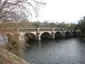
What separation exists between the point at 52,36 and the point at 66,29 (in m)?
14.7

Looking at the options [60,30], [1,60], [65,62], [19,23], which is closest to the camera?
[1,60]

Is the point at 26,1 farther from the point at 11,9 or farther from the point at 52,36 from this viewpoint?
the point at 52,36

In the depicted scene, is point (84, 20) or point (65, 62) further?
point (84, 20)

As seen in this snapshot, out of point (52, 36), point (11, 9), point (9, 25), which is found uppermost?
point (11, 9)

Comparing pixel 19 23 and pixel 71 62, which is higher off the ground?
pixel 19 23

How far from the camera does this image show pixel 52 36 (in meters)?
76.8

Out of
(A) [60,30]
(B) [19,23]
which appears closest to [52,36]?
(A) [60,30]

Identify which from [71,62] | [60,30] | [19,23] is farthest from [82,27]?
[19,23]

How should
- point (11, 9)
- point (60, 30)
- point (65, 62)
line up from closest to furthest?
point (11, 9) < point (65, 62) < point (60, 30)

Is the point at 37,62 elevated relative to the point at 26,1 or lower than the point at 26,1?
lower

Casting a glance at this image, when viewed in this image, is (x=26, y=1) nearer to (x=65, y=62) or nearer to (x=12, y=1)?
(x=12, y=1)

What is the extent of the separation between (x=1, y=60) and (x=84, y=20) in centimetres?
7475

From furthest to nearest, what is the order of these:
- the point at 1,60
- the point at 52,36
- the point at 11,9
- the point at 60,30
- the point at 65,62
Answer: the point at 60,30 → the point at 52,36 → the point at 65,62 → the point at 11,9 → the point at 1,60

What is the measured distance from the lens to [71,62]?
78.2 feet
